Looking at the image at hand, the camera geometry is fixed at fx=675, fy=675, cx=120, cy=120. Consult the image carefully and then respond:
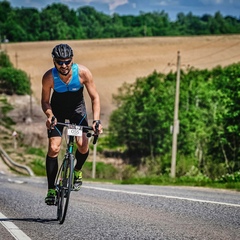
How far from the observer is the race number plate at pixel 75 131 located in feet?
28.1

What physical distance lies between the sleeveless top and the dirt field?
83.3 m

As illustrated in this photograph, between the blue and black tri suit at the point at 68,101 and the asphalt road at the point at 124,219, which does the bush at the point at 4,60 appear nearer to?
the asphalt road at the point at 124,219

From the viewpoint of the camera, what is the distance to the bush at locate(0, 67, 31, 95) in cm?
9694

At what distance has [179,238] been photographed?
7285 millimetres

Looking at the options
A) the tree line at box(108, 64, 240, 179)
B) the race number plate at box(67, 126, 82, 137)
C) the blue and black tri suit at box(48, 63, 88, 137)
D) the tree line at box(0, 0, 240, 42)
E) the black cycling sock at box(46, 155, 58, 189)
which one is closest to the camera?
the race number plate at box(67, 126, 82, 137)

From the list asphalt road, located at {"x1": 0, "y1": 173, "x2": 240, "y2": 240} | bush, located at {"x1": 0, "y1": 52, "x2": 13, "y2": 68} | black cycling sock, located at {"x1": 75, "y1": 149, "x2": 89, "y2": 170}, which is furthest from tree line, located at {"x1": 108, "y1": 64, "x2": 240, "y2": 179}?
black cycling sock, located at {"x1": 75, "y1": 149, "x2": 89, "y2": 170}

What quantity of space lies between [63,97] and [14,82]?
3566 inches

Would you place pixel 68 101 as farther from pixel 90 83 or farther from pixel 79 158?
pixel 79 158

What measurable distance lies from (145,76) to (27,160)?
3813cm

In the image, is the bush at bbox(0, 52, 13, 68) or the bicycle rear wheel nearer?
the bicycle rear wheel

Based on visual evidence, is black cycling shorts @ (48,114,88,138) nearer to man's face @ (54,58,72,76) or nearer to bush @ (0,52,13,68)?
man's face @ (54,58,72,76)

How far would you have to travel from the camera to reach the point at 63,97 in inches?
347

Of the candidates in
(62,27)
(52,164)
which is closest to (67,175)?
(52,164)

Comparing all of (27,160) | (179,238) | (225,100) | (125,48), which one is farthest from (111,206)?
(125,48)
